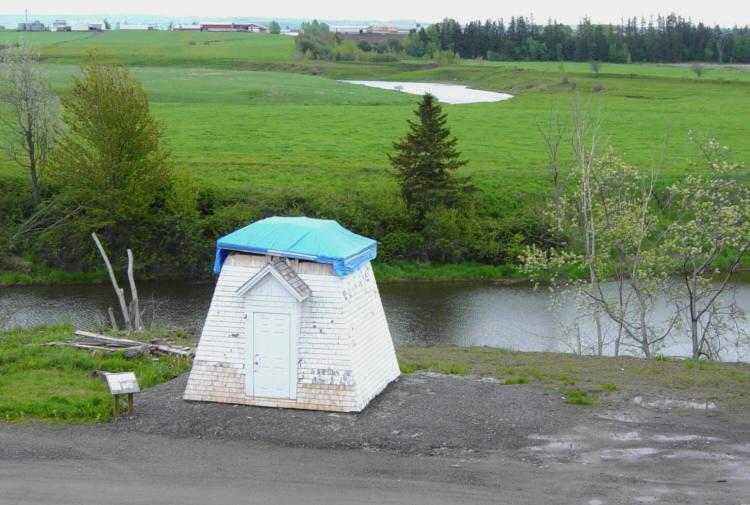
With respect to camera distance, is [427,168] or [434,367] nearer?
[434,367]

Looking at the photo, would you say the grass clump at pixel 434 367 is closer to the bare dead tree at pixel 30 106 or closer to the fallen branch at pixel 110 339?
the fallen branch at pixel 110 339

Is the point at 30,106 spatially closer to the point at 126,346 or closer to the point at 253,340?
the point at 126,346

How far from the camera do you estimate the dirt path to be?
15688 millimetres

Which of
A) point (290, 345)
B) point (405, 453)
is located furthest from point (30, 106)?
point (405, 453)

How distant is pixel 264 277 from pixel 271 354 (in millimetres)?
1483

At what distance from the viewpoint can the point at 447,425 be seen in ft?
60.1

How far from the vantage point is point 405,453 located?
17266 millimetres

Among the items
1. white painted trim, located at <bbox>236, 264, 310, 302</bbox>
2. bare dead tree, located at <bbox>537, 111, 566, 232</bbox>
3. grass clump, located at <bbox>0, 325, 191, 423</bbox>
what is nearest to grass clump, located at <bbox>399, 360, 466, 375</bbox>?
white painted trim, located at <bbox>236, 264, 310, 302</bbox>

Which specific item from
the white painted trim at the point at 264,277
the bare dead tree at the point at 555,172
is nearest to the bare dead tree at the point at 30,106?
the bare dead tree at the point at 555,172

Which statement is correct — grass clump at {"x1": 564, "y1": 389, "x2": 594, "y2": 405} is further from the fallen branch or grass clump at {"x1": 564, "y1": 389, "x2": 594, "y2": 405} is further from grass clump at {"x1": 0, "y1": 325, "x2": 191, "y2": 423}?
the fallen branch

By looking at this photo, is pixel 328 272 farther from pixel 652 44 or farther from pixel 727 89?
pixel 652 44

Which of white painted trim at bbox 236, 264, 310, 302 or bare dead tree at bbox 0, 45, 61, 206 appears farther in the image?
bare dead tree at bbox 0, 45, 61, 206

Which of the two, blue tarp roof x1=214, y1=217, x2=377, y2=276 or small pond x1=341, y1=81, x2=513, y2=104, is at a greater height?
blue tarp roof x1=214, y1=217, x2=377, y2=276

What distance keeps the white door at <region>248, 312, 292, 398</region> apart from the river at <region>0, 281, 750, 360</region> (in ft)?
41.9
